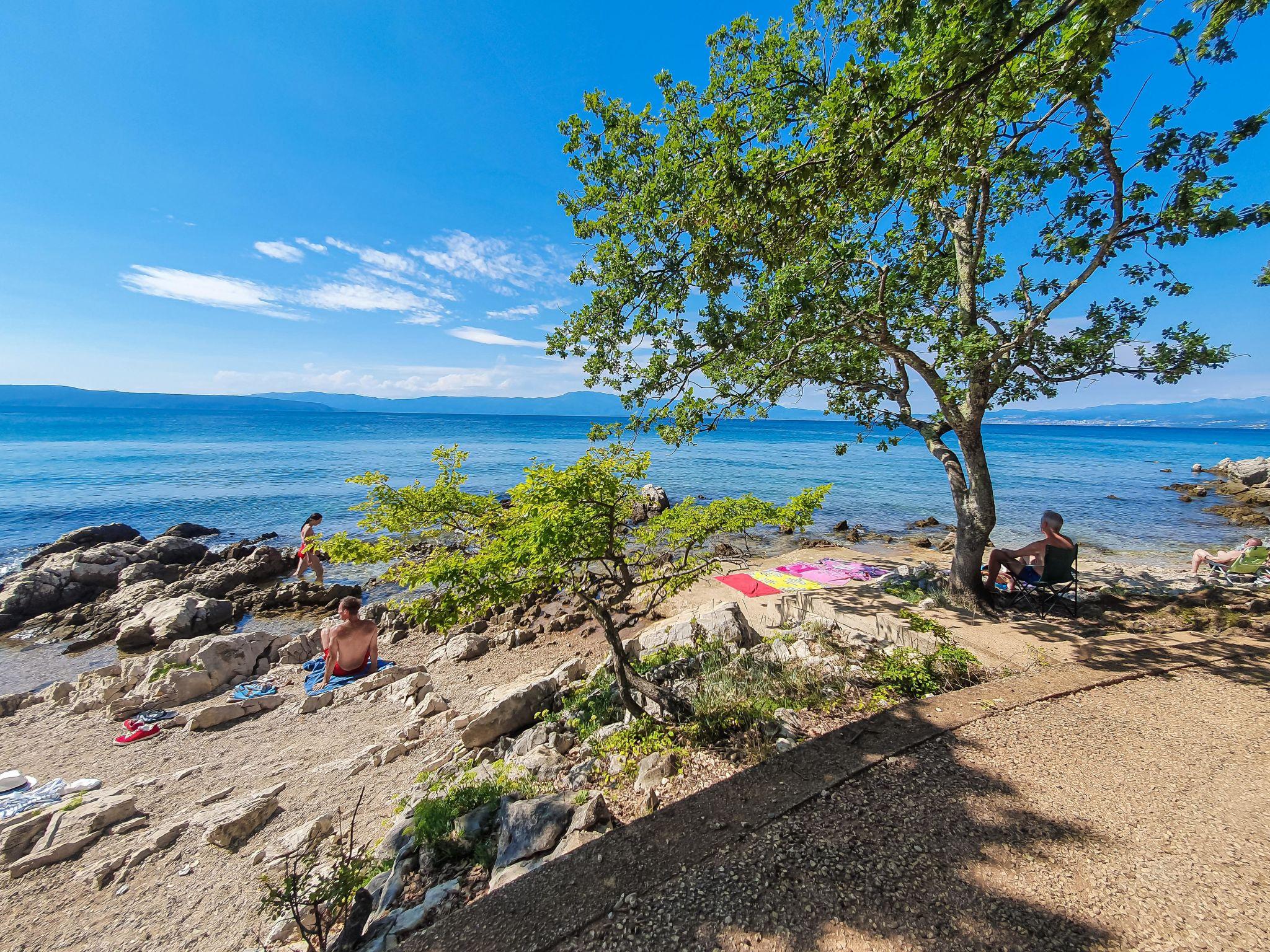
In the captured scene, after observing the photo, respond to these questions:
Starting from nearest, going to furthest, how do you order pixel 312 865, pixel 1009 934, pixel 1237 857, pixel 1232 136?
pixel 1009 934
pixel 1237 857
pixel 312 865
pixel 1232 136

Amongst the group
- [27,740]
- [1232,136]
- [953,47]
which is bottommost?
[27,740]

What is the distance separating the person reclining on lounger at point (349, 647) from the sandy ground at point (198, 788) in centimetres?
Result: 58

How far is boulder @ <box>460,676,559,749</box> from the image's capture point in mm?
6078

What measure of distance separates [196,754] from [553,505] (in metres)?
7.07

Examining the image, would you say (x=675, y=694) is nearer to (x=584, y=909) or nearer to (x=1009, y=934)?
(x=584, y=909)

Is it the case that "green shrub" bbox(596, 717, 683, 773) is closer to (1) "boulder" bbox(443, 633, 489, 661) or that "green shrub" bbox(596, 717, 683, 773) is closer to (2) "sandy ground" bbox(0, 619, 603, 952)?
(2) "sandy ground" bbox(0, 619, 603, 952)

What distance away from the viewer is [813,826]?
3.21 meters

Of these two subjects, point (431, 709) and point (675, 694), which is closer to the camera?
point (675, 694)

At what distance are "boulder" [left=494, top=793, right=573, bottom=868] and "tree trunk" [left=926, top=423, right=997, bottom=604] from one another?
7.10 meters

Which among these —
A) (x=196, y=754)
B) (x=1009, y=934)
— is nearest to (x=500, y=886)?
(x=1009, y=934)

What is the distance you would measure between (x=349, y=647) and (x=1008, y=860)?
9.02 metres

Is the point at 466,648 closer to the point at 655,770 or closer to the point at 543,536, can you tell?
the point at 655,770

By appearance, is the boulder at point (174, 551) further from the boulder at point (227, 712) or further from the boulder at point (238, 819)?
the boulder at point (238, 819)

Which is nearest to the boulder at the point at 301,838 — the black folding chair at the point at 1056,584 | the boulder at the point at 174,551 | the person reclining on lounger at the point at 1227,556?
the black folding chair at the point at 1056,584
